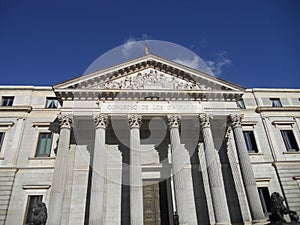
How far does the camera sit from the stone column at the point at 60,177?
46.1 ft

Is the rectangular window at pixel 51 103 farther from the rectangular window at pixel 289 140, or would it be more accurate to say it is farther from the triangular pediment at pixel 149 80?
the rectangular window at pixel 289 140

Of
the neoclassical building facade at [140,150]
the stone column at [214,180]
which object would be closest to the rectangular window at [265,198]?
the neoclassical building facade at [140,150]

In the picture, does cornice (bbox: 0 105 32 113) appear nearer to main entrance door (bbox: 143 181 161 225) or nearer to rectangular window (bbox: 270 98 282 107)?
main entrance door (bbox: 143 181 161 225)

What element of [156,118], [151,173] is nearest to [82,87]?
[156,118]

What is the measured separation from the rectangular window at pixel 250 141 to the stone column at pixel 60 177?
1662cm

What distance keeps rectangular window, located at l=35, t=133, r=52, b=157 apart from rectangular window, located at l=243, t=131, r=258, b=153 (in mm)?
18533

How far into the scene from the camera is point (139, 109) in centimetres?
1844

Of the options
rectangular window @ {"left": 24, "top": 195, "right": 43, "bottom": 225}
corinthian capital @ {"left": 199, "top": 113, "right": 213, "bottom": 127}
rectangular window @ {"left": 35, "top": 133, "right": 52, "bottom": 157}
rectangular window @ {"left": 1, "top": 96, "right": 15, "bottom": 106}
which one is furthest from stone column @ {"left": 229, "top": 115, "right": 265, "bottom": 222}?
rectangular window @ {"left": 1, "top": 96, "right": 15, "bottom": 106}

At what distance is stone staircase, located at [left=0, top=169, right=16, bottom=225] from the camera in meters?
17.0

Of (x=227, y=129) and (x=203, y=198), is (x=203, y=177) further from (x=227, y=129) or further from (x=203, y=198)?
(x=227, y=129)

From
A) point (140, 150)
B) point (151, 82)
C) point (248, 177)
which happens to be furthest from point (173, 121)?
point (248, 177)

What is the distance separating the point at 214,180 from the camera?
53.8 ft

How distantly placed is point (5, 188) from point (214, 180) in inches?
628

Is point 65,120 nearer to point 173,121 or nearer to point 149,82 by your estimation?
point 149,82
